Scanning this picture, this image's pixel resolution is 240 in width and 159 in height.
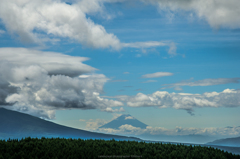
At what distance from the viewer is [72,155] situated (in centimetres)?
2330

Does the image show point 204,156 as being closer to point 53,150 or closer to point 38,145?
point 53,150

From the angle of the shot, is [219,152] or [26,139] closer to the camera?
[219,152]

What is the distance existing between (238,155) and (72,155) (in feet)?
65.8

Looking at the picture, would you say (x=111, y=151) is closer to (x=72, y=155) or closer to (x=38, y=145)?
(x=72, y=155)

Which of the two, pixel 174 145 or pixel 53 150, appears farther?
pixel 174 145

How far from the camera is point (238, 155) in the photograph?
1051 inches

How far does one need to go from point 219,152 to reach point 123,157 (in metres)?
12.4

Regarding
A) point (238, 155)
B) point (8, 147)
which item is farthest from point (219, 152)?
point (8, 147)

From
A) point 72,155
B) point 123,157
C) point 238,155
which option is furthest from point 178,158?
point 72,155

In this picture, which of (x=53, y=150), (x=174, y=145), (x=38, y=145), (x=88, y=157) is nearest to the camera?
(x=88, y=157)

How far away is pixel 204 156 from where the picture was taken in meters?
24.0

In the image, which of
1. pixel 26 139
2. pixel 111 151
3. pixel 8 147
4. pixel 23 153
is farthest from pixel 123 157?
pixel 26 139

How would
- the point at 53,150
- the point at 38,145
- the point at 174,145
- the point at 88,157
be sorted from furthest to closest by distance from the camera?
the point at 174,145 → the point at 38,145 → the point at 53,150 → the point at 88,157

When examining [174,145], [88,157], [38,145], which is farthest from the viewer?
[174,145]
